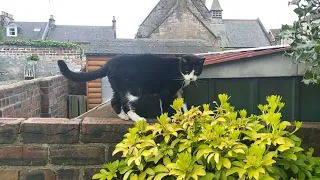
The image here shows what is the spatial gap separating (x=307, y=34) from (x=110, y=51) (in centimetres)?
536

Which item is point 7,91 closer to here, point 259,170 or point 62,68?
point 62,68

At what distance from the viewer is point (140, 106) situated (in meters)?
1.97

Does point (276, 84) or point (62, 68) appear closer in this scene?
point (62, 68)

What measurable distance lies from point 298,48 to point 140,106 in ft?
3.09

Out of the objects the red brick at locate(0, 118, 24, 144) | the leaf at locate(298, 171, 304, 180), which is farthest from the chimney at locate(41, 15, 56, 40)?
the leaf at locate(298, 171, 304, 180)

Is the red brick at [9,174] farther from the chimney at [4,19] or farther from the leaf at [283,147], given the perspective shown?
the chimney at [4,19]

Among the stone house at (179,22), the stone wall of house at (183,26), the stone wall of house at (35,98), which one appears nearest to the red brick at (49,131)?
the stone wall of house at (35,98)

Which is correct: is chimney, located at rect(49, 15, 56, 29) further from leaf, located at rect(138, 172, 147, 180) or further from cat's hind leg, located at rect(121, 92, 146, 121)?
leaf, located at rect(138, 172, 147, 180)

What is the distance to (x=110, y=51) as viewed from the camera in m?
6.66

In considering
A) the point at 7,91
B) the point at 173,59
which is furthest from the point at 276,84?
the point at 7,91

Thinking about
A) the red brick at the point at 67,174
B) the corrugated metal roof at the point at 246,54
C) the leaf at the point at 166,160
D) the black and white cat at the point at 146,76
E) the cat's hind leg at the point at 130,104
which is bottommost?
the red brick at the point at 67,174

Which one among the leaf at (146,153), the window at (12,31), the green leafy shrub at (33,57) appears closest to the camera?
the leaf at (146,153)

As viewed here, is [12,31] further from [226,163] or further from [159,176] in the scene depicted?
[226,163]

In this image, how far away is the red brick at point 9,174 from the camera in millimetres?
1596
